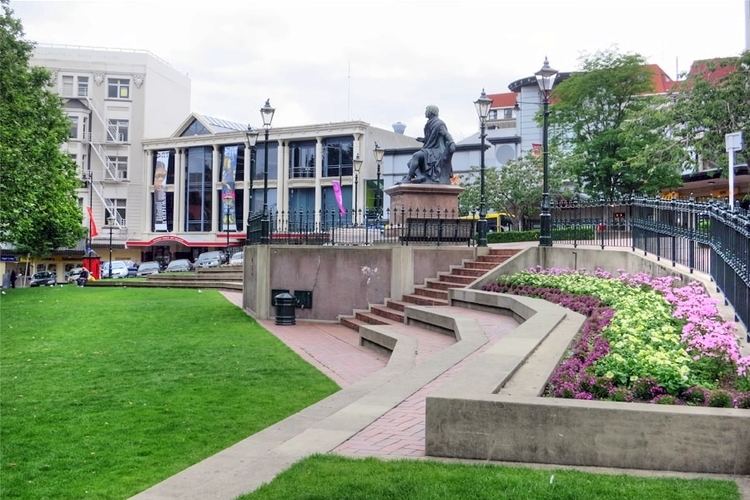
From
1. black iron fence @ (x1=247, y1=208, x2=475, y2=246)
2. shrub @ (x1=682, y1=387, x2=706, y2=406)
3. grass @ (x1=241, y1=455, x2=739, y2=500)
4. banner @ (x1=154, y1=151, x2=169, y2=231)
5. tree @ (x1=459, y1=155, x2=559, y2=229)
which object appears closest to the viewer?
grass @ (x1=241, y1=455, x2=739, y2=500)

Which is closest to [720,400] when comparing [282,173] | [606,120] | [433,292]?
[433,292]

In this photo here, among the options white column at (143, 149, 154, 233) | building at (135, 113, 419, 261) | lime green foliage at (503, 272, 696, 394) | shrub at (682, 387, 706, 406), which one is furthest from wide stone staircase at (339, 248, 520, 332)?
white column at (143, 149, 154, 233)

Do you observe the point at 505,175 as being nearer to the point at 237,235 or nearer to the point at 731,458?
the point at 237,235

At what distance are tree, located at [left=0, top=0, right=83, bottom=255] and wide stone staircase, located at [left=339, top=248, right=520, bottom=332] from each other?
45.3 feet

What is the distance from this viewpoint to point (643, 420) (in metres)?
4.93

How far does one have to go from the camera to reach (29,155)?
2553 cm

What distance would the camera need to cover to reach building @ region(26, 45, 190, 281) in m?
65.6

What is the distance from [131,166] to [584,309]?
63.4 meters

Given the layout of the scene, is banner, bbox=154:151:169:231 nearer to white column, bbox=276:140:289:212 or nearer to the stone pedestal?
white column, bbox=276:140:289:212

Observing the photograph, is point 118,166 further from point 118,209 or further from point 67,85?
point 67,85

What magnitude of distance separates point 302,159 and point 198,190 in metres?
11.6

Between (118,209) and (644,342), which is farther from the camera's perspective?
Answer: (118,209)

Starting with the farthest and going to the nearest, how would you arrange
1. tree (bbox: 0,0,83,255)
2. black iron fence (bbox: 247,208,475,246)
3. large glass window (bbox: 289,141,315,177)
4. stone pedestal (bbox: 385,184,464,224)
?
large glass window (bbox: 289,141,315,177), tree (bbox: 0,0,83,255), stone pedestal (bbox: 385,184,464,224), black iron fence (bbox: 247,208,475,246)

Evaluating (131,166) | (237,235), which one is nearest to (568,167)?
(237,235)
